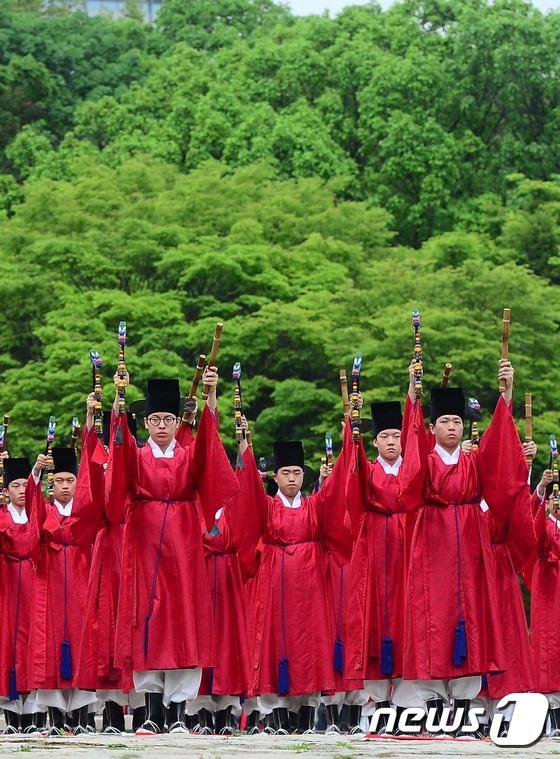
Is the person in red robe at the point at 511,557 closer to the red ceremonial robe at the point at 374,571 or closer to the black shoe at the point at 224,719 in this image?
the red ceremonial robe at the point at 374,571

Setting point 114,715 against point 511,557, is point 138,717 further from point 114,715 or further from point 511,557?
point 511,557

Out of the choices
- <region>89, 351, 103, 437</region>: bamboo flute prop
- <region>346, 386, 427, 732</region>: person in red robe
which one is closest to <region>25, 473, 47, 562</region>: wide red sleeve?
<region>89, 351, 103, 437</region>: bamboo flute prop

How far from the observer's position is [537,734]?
31.2ft

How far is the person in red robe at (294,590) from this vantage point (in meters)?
13.7

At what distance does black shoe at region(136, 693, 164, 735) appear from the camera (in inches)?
449

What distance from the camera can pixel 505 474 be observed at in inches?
474

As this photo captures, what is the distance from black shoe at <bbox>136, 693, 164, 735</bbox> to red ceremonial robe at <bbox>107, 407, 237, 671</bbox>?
27 cm

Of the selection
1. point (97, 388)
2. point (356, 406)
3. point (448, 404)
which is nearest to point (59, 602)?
point (97, 388)

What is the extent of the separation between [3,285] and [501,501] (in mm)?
25767

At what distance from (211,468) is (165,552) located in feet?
2.12

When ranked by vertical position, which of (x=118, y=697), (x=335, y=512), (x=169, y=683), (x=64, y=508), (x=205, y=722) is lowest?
(x=205, y=722)

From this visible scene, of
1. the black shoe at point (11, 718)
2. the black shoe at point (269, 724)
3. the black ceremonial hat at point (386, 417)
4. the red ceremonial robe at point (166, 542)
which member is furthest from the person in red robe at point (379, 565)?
the black shoe at point (11, 718)

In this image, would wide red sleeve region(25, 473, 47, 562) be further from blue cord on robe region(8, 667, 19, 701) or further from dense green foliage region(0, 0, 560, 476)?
dense green foliage region(0, 0, 560, 476)

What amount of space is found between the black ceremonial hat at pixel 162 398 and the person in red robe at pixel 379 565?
5.65ft
